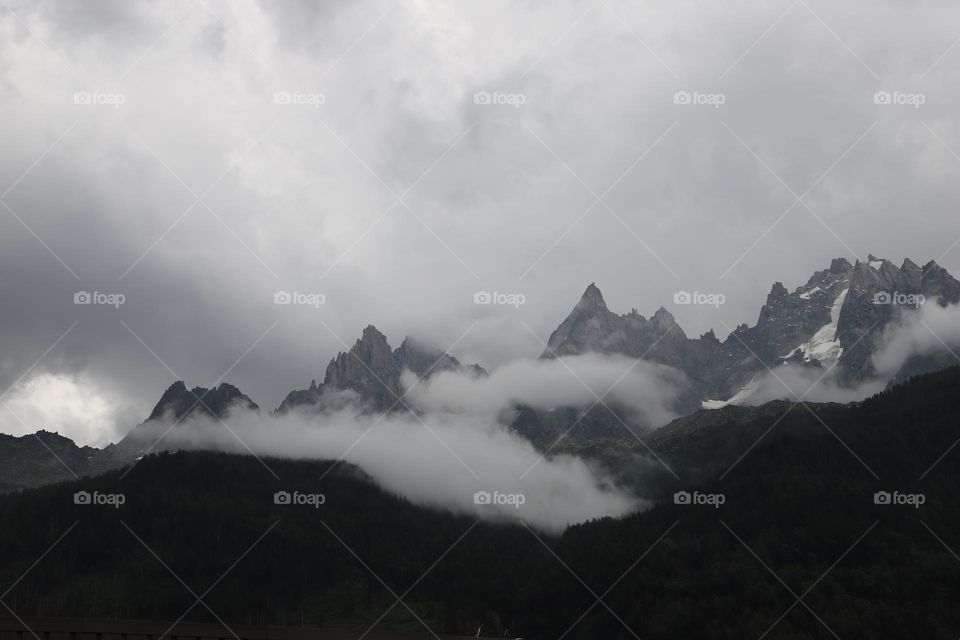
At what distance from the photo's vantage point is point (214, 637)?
188 feet

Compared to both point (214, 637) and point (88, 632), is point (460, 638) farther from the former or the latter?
point (88, 632)

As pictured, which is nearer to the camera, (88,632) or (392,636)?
(88,632)

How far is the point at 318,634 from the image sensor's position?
6009 cm

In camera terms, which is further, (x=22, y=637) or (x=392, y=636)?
(x=392, y=636)

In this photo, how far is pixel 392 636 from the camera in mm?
63438

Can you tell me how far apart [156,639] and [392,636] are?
15.0 meters

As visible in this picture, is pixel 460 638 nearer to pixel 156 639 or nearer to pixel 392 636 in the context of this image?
pixel 392 636

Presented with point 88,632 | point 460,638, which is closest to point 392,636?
point 460,638

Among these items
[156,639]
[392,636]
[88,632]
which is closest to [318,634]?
[392,636]

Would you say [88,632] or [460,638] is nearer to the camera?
[88,632]

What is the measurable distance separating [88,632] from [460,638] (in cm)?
2234

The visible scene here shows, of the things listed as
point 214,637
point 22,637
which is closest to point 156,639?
point 214,637

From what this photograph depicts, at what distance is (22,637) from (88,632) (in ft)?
11.7

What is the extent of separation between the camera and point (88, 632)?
5650cm
